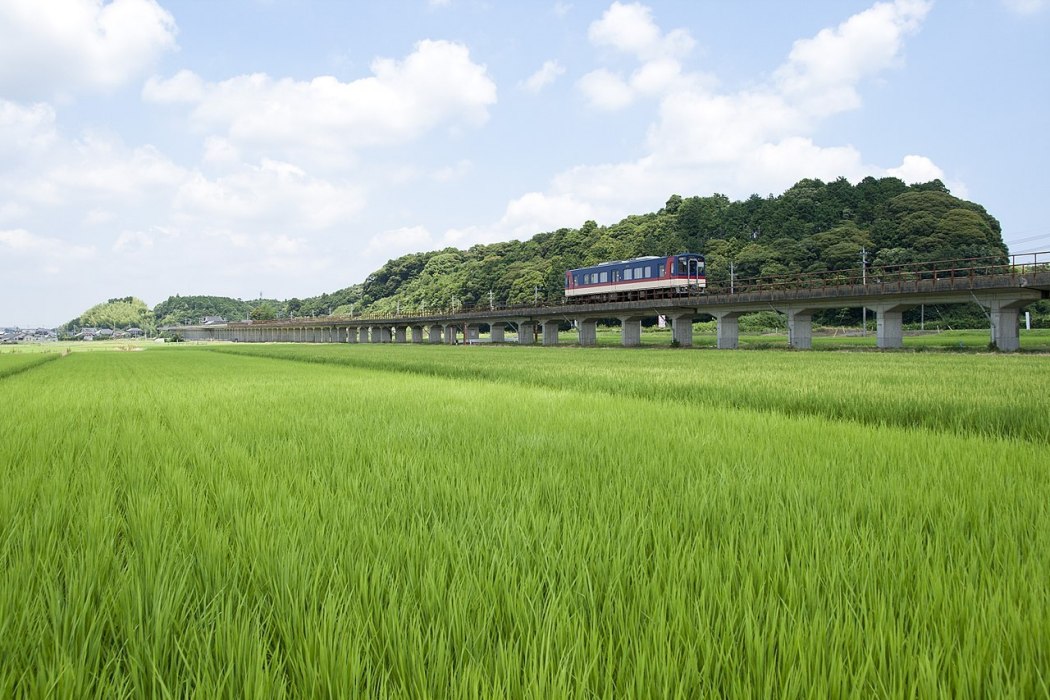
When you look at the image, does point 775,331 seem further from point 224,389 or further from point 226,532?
point 226,532

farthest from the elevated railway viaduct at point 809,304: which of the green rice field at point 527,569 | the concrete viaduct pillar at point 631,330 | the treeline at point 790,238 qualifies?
the green rice field at point 527,569

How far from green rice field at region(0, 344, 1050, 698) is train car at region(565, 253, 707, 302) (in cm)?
4324

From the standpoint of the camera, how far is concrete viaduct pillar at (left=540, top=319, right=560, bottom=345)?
64188mm

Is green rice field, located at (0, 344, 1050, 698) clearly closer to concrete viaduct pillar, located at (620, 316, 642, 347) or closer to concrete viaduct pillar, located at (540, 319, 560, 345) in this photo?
concrete viaduct pillar, located at (620, 316, 642, 347)

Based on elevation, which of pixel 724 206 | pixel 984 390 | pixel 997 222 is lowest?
pixel 984 390

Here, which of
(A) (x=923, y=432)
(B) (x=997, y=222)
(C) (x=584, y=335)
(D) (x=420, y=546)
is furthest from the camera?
(B) (x=997, y=222)

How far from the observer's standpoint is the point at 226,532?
2953mm

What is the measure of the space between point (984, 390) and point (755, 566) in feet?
34.6

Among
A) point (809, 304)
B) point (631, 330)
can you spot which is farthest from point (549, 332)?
point (809, 304)

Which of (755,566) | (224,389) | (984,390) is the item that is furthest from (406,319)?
(755,566)

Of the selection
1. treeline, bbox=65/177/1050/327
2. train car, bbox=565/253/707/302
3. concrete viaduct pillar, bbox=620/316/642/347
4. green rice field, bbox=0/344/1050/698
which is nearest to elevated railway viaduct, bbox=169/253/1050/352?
concrete viaduct pillar, bbox=620/316/642/347

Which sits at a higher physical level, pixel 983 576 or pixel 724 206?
pixel 724 206

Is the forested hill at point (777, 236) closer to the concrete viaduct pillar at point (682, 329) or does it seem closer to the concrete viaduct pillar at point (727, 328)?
the concrete viaduct pillar at point (682, 329)

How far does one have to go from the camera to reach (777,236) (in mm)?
85500
